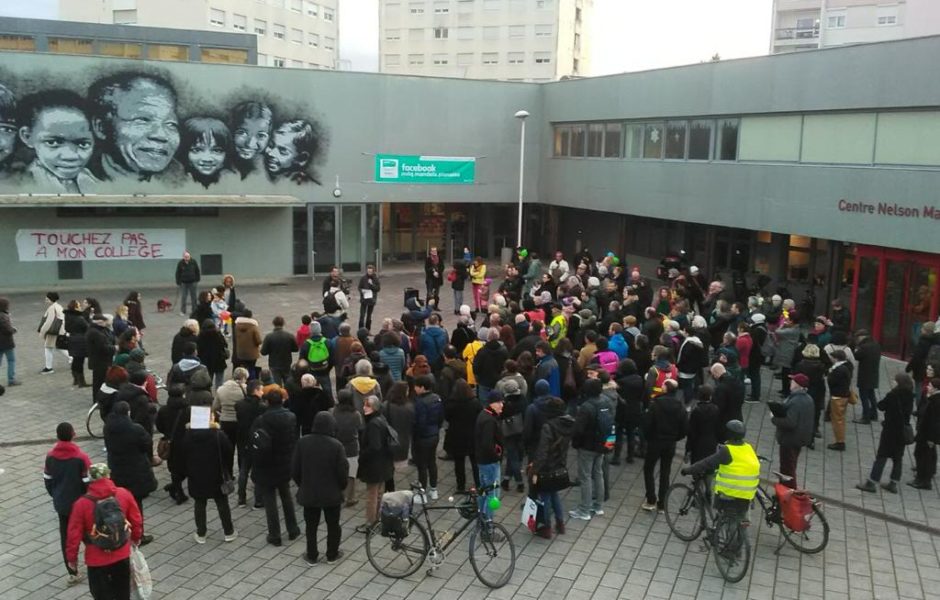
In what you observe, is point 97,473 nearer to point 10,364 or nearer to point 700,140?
point 10,364

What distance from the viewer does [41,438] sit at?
11633mm

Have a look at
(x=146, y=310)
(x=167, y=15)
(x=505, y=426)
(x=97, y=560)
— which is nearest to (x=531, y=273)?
(x=146, y=310)

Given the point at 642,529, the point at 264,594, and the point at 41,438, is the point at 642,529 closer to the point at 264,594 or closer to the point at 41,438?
the point at 264,594

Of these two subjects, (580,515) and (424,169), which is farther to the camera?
(424,169)

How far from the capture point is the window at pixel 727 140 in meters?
21.2

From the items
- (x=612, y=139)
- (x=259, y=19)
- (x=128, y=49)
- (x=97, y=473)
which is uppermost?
(x=259, y=19)

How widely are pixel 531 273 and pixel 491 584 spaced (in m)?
13.7

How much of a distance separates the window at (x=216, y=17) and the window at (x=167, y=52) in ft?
120

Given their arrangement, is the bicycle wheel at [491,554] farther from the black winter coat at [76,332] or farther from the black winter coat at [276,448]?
the black winter coat at [76,332]

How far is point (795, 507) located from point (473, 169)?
2115cm

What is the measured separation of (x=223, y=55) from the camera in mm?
32031

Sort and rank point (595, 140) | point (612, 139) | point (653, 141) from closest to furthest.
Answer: point (653, 141) < point (612, 139) < point (595, 140)

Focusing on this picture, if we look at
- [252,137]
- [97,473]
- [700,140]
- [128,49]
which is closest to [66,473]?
[97,473]

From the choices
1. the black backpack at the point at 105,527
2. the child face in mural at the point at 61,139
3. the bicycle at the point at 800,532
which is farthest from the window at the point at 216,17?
the bicycle at the point at 800,532
